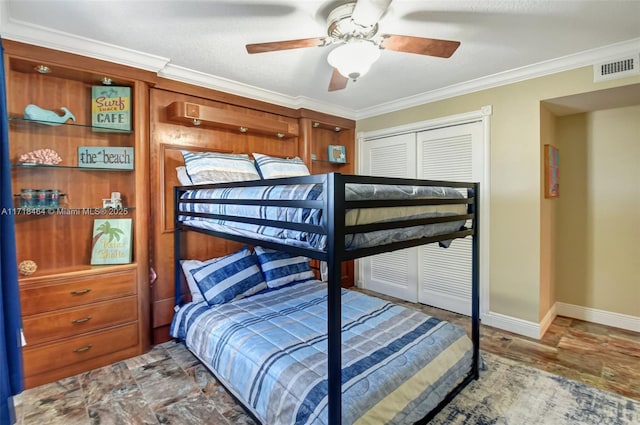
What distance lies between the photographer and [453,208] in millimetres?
1791

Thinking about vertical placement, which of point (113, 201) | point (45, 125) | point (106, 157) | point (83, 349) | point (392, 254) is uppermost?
point (45, 125)

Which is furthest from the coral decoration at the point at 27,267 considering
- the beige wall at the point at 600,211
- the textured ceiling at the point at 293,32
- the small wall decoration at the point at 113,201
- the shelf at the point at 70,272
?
the beige wall at the point at 600,211

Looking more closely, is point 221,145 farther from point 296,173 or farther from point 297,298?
point 297,298

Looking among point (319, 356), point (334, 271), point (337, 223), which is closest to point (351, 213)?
point (337, 223)

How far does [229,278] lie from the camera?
2418 millimetres

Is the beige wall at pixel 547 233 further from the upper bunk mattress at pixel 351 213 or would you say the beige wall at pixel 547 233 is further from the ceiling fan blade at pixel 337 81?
the ceiling fan blade at pixel 337 81

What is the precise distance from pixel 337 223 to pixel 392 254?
9.38 ft

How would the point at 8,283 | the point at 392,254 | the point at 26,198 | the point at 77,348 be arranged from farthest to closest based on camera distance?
the point at 392,254
the point at 77,348
the point at 26,198
the point at 8,283

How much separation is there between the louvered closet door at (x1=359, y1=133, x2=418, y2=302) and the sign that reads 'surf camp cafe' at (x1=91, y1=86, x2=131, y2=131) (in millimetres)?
2669

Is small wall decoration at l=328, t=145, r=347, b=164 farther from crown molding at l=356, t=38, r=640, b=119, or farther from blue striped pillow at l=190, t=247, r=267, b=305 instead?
blue striped pillow at l=190, t=247, r=267, b=305

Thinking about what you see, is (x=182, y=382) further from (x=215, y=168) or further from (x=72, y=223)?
(x=215, y=168)

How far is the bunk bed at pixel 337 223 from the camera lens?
1.15 metres

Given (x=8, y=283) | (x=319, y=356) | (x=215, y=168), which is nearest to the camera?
(x=8, y=283)

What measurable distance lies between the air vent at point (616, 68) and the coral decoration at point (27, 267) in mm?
4333
